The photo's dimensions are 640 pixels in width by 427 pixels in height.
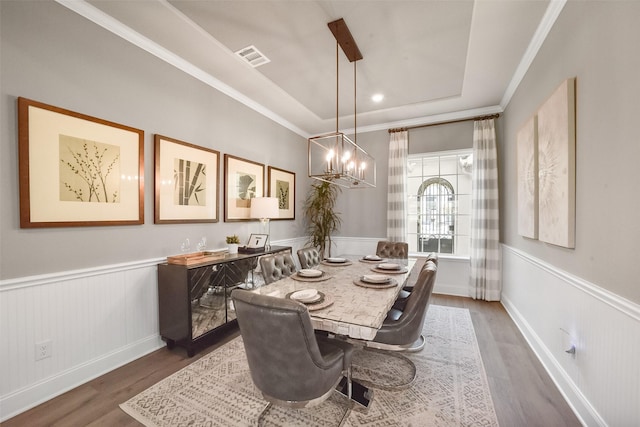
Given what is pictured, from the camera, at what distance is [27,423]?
1.67m

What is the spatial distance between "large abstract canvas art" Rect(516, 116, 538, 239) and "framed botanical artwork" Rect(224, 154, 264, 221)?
10.8 ft

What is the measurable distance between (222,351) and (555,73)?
3814 millimetres

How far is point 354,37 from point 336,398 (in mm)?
3056

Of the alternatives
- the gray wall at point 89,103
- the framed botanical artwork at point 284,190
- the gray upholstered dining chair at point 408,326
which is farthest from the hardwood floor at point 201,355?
the framed botanical artwork at point 284,190

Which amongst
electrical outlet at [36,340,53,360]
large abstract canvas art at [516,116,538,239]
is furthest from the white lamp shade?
large abstract canvas art at [516,116,538,239]

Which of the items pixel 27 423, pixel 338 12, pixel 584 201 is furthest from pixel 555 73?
pixel 27 423

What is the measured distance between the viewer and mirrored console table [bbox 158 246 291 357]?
244 cm

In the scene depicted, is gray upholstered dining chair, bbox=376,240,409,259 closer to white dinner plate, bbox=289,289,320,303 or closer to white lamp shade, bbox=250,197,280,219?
white lamp shade, bbox=250,197,280,219

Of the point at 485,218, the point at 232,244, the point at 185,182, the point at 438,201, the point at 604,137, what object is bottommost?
the point at 232,244

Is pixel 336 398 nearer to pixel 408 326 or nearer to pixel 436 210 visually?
pixel 408 326

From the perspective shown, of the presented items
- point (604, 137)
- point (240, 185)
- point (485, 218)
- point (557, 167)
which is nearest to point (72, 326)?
point (240, 185)

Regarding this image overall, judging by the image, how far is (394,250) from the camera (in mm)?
3721

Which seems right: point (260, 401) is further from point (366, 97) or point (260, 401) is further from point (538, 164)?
point (366, 97)

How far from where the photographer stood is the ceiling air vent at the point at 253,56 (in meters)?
2.63
